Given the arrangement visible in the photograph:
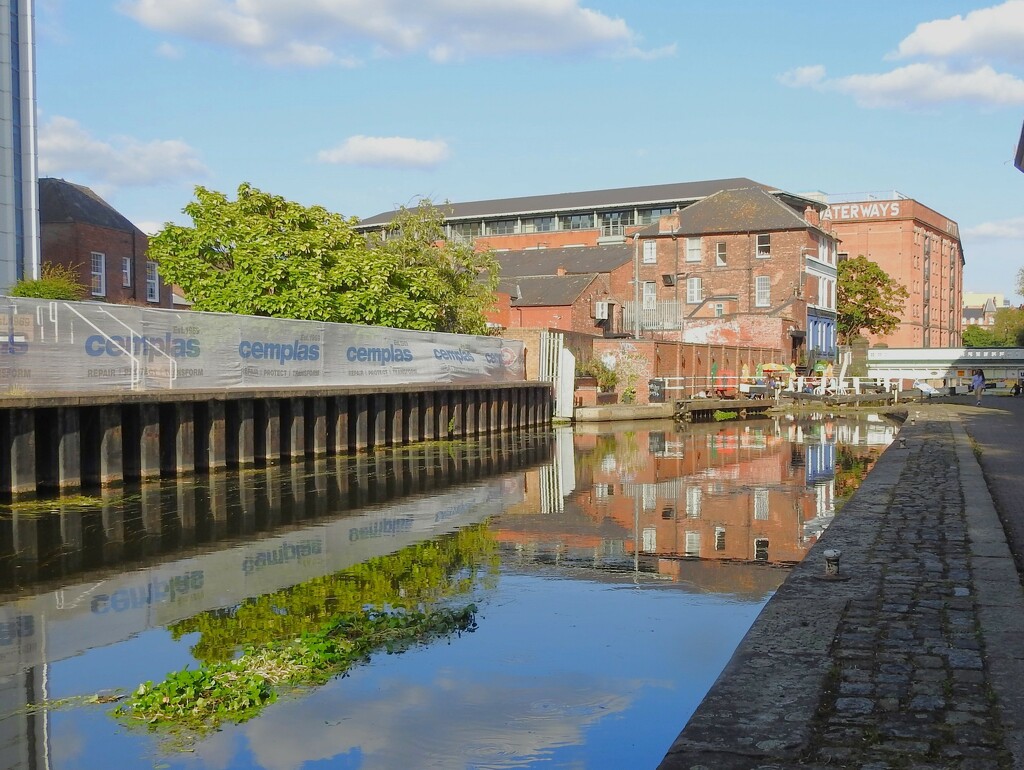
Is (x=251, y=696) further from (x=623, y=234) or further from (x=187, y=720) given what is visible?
(x=623, y=234)

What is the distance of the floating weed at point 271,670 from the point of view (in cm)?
560

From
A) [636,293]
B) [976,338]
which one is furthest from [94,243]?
[976,338]

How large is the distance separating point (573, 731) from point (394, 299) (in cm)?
2453

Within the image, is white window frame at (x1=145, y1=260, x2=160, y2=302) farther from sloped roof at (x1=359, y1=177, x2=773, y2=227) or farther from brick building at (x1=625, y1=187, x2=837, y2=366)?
sloped roof at (x1=359, y1=177, x2=773, y2=227)

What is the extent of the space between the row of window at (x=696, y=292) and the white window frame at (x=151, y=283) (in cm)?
2678

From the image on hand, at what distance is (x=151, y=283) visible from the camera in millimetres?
51969

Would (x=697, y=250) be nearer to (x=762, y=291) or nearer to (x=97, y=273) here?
(x=762, y=291)

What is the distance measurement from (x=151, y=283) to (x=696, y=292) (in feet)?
99.9

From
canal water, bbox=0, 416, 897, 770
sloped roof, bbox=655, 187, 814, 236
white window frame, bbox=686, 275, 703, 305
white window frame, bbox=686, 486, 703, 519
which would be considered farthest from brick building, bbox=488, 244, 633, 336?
canal water, bbox=0, 416, 897, 770

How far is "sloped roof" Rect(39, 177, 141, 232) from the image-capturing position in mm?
46812

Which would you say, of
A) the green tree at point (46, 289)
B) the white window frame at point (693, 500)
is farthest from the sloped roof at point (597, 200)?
the white window frame at point (693, 500)

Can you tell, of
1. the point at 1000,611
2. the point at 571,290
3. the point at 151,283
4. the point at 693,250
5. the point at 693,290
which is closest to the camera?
the point at 1000,611

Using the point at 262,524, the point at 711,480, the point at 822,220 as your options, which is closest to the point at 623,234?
the point at 822,220

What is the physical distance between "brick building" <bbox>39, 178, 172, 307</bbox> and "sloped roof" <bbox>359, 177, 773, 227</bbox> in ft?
106
